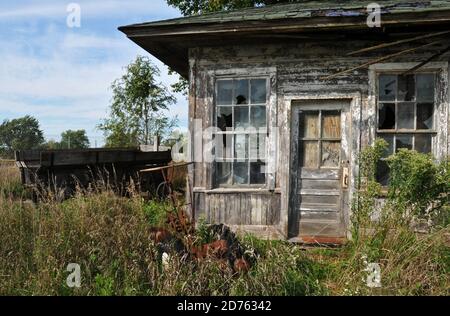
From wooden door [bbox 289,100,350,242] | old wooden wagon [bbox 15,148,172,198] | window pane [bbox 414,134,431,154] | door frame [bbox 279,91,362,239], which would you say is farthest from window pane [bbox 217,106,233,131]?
window pane [bbox 414,134,431,154]

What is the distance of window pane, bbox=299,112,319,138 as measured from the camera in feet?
20.5

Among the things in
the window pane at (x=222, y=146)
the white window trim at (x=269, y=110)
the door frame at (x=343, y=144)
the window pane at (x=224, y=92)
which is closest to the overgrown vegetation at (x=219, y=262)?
the door frame at (x=343, y=144)

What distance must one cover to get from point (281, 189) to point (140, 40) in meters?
3.27

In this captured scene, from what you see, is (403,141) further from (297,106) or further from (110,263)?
(110,263)

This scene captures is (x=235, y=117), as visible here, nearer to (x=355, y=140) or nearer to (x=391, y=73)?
(x=355, y=140)

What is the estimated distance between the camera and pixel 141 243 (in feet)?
14.3

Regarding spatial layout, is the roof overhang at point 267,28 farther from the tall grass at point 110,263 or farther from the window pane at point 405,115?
the tall grass at point 110,263

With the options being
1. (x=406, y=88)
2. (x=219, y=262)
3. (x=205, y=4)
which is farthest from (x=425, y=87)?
(x=205, y=4)

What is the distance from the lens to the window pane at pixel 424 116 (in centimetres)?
592

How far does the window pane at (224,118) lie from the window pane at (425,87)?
2.93m

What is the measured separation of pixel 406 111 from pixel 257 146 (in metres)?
2.35
